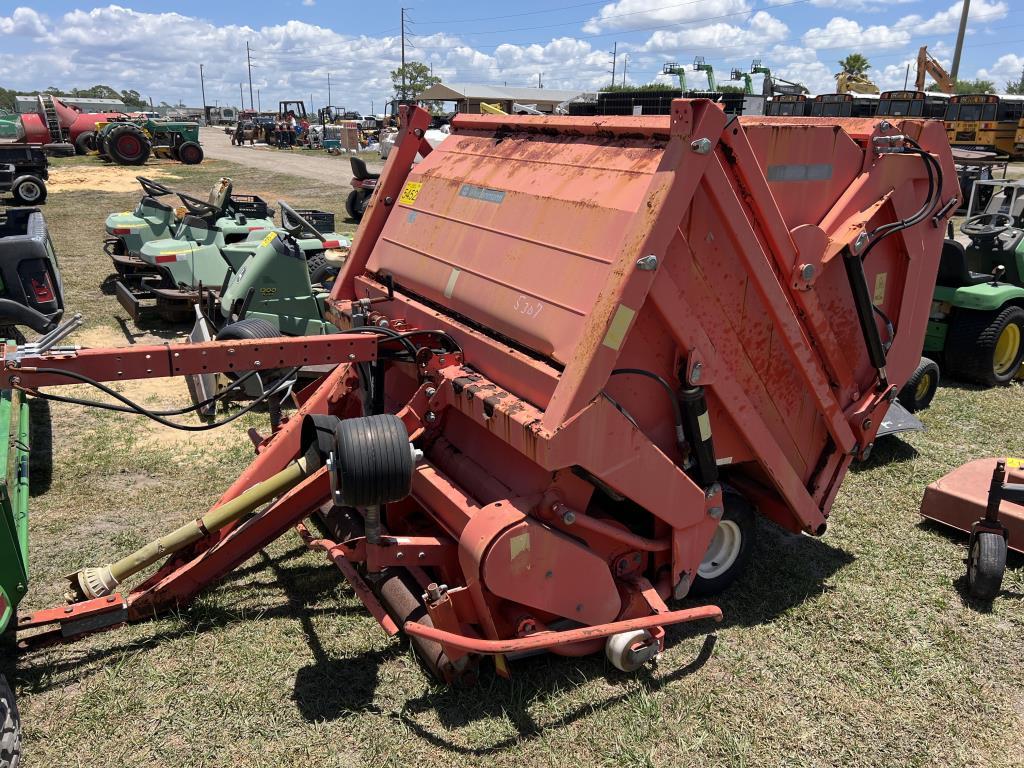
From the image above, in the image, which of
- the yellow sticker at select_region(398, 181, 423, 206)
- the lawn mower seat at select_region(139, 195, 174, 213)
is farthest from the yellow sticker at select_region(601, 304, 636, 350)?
the lawn mower seat at select_region(139, 195, 174, 213)

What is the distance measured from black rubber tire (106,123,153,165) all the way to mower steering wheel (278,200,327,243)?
2268 cm

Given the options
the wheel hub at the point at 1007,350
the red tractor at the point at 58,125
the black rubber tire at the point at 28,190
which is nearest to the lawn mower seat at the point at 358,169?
the black rubber tire at the point at 28,190

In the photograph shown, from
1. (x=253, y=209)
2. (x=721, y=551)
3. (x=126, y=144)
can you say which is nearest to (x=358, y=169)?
(x=253, y=209)

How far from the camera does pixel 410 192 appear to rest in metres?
4.74

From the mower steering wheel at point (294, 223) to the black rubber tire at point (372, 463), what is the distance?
577cm

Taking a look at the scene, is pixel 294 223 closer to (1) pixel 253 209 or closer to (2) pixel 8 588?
(1) pixel 253 209

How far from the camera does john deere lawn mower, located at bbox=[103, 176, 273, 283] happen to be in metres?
9.46

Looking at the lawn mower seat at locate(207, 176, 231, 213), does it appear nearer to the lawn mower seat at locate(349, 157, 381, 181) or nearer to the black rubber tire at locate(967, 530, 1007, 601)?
the lawn mower seat at locate(349, 157, 381, 181)

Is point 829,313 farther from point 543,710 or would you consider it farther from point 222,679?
point 222,679

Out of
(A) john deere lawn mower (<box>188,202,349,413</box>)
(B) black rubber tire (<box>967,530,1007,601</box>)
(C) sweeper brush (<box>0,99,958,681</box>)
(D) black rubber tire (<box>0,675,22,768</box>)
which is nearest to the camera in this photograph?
(D) black rubber tire (<box>0,675,22,768</box>)

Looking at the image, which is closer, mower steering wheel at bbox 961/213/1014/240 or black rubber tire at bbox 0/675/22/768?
black rubber tire at bbox 0/675/22/768

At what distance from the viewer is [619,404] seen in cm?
340

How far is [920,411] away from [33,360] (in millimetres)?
6701

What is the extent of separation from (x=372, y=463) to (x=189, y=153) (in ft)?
101
